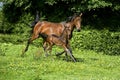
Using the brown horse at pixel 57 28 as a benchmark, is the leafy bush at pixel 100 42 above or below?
below

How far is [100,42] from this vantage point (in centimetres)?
2808

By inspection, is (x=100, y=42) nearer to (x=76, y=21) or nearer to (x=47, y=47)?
(x=47, y=47)

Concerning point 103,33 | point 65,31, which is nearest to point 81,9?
point 103,33

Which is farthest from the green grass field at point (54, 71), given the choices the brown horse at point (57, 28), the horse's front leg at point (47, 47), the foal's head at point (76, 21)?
the foal's head at point (76, 21)

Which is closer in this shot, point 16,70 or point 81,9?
point 16,70

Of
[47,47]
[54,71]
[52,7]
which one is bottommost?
[47,47]

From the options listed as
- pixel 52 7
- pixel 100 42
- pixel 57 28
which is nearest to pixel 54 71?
pixel 57 28

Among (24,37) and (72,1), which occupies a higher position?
(72,1)

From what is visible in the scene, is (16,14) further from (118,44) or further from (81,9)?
(118,44)

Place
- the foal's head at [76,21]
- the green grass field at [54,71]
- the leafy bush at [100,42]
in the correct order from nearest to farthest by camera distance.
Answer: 1. the green grass field at [54,71]
2. the foal's head at [76,21]
3. the leafy bush at [100,42]

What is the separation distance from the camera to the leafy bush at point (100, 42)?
91.4 ft

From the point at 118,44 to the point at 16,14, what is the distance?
31.3ft

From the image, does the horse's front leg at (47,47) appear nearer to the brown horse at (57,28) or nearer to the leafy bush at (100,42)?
the brown horse at (57,28)

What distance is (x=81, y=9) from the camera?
3033 cm
